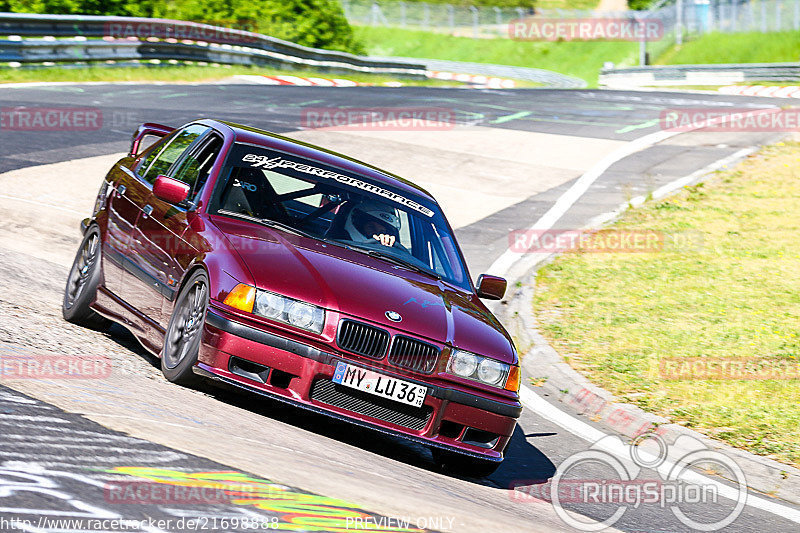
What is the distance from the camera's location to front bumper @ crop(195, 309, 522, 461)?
19.4 feet

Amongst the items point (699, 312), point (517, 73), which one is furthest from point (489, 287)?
point (517, 73)

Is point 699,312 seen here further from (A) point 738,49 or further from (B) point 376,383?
(A) point 738,49

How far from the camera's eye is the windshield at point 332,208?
22.9 ft

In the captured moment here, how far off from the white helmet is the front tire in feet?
3.81

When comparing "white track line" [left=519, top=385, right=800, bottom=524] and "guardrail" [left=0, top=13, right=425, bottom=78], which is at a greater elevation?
"guardrail" [left=0, top=13, right=425, bottom=78]

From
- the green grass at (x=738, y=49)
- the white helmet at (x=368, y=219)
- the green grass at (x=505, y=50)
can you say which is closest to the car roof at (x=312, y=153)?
the white helmet at (x=368, y=219)

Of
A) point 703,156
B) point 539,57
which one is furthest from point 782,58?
point 703,156

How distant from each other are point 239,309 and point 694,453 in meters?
3.50

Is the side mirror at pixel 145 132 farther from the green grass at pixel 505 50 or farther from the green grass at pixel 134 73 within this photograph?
the green grass at pixel 505 50

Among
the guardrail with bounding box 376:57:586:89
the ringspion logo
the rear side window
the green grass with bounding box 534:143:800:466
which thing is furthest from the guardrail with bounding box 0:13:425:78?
the ringspion logo

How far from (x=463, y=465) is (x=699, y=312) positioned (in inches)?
218

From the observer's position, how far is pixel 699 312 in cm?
1123

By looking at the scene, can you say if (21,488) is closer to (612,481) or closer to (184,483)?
(184,483)

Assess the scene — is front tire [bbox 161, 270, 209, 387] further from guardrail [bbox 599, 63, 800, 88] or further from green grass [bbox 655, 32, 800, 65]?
green grass [bbox 655, 32, 800, 65]
